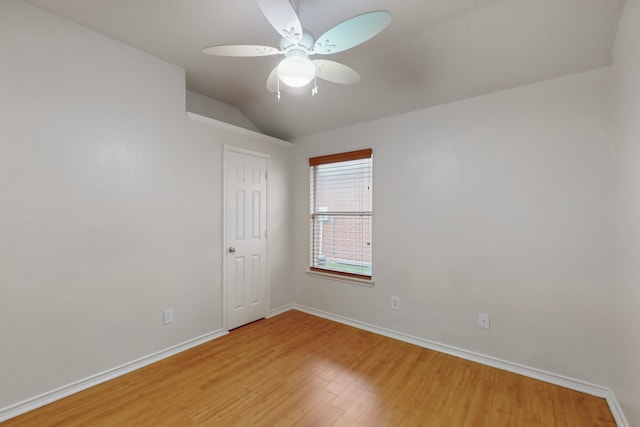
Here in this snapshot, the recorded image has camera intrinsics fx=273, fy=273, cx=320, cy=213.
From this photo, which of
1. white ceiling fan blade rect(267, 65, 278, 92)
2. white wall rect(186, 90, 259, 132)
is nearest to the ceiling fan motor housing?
white ceiling fan blade rect(267, 65, 278, 92)

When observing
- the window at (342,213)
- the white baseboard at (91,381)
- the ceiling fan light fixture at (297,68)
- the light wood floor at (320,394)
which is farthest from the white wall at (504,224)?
the white baseboard at (91,381)

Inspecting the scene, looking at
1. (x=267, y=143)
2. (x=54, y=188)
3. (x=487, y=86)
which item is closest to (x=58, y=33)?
(x=54, y=188)

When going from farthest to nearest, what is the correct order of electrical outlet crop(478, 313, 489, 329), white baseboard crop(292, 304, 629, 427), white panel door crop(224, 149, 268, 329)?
white panel door crop(224, 149, 268, 329)
electrical outlet crop(478, 313, 489, 329)
white baseboard crop(292, 304, 629, 427)

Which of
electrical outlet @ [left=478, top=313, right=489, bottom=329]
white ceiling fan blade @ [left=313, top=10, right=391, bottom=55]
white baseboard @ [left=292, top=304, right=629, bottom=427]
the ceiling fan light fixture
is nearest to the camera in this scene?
white ceiling fan blade @ [left=313, top=10, right=391, bottom=55]

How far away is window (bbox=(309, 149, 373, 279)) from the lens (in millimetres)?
3205

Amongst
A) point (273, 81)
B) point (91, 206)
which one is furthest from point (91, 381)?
point (273, 81)

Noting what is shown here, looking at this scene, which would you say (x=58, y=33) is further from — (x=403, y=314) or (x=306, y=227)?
(x=403, y=314)

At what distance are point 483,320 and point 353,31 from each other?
8.19ft

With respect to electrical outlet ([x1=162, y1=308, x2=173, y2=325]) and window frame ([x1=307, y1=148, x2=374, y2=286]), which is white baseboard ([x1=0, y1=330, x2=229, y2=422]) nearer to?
electrical outlet ([x1=162, y1=308, x2=173, y2=325])

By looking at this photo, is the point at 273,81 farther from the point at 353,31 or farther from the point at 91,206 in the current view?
the point at 91,206

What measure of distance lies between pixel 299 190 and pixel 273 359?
2.09 m

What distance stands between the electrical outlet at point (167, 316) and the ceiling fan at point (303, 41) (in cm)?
221

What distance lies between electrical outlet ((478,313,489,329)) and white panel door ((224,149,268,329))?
2.35 meters

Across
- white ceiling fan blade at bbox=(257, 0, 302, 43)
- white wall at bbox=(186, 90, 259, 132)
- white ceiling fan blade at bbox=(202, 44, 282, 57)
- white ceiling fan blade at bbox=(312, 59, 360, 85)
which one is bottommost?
white ceiling fan blade at bbox=(312, 59, 360, 85)
